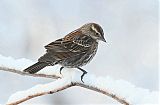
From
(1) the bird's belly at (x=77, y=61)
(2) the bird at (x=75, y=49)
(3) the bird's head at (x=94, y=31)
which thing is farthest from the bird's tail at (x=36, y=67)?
(3) the bird's head at (x=94, y=31)

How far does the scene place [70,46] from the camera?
1752mm

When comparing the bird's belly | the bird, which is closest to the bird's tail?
the bird

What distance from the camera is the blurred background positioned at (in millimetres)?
1977

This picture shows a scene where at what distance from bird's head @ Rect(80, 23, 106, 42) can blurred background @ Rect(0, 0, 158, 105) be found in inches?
6.2

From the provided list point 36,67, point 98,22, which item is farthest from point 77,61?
point 98,22

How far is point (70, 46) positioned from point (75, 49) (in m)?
0.02

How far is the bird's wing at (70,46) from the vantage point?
5.41ft

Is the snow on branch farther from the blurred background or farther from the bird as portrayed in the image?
the blurred background

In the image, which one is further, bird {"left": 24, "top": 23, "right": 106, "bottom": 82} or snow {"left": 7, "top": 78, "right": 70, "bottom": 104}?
bird {"left": 24, "top": 23, "right": 106, "bottom": 82}

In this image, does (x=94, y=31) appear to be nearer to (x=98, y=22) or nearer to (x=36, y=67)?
(x=36, y=67)

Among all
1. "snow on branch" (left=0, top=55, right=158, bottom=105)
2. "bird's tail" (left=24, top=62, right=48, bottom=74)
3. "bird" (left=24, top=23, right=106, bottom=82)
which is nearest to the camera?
"snow on branch" (left=0, top=55, right=158, bottom=105)

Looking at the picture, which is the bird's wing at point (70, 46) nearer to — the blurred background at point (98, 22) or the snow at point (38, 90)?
the blurred background at point (98, 22)

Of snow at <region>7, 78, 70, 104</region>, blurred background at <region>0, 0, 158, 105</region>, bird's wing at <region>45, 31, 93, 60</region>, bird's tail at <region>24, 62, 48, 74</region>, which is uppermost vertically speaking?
blurred background at <region>0, 0, 158, 105</region>

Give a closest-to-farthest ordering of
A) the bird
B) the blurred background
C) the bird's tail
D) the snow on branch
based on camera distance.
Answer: the snow on branch, the bird's tail, the bird, the blurred background
